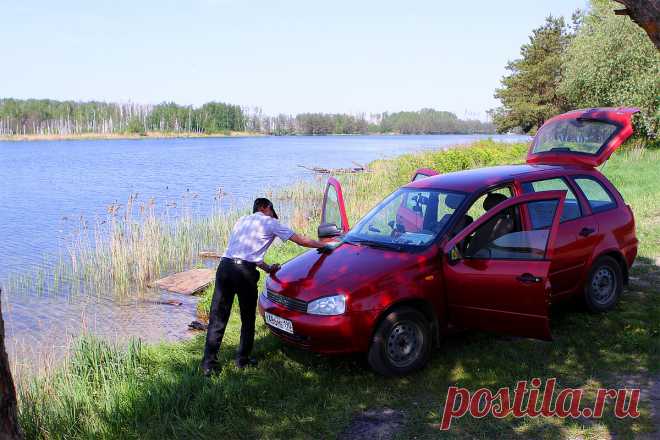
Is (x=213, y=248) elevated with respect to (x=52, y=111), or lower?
lower

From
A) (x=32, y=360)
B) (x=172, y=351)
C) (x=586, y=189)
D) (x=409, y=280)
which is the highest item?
(x=586, y=189)

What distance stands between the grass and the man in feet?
0.85

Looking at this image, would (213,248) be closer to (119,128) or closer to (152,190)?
(152,190)

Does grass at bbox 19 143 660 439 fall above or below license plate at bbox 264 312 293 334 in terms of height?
below

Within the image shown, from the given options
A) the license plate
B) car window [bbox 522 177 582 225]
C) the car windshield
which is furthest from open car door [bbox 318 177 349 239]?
car window [bbox 522 177 582 225]

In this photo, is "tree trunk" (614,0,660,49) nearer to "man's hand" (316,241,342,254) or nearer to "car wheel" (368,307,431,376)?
"car wheel" (368,307,431,376)

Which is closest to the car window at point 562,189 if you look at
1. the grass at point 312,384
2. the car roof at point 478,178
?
the car roof at point 478,178

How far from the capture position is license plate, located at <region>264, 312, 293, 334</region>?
5.52 m

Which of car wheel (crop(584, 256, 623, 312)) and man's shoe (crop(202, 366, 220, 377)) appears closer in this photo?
man's shoe (crop(202, 366, 220, 377))

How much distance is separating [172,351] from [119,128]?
14891 centimetres

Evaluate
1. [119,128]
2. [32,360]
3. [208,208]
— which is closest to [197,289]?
[32,360]

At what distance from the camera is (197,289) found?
481 inches

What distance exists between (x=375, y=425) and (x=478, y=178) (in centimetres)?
302

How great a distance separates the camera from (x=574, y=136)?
26.2 ft
